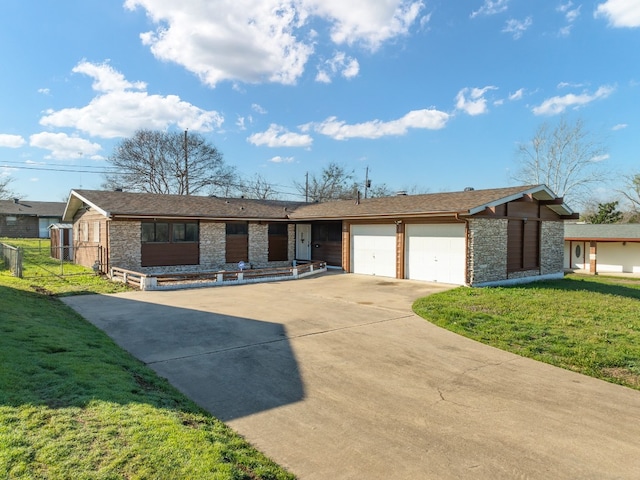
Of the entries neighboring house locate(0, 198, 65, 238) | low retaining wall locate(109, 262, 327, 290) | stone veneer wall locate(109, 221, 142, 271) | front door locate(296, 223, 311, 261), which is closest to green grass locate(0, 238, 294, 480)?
low retaining wall locate(109, 262, 327, 290)

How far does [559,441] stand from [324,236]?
58.1ft

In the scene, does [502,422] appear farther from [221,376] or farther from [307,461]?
[221,376]

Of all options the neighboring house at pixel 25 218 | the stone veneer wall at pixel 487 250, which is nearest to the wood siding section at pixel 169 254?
the stone veneer wall at pixel 487 250

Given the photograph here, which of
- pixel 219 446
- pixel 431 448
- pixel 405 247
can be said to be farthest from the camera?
pixel 405 247

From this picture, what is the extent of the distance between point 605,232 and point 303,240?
19.3m

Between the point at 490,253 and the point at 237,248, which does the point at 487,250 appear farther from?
the point at 237,248

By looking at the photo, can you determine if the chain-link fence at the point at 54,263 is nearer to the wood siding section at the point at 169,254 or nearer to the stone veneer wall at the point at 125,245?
the stone veneer wall at the point at 125,245

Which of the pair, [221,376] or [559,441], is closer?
[559,441]

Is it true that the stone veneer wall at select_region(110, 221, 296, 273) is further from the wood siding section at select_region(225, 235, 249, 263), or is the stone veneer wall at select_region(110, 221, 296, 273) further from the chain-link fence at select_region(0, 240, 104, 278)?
the chain-link fence at select_region(0, 240, 104, 278)

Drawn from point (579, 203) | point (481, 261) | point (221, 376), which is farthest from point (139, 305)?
point (579, 203)

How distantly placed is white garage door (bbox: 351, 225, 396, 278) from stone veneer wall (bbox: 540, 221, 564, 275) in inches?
271

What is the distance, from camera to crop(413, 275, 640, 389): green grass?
6750mm

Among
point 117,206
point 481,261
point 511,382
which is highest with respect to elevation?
point 117,206

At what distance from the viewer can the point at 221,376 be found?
19.1 ft
